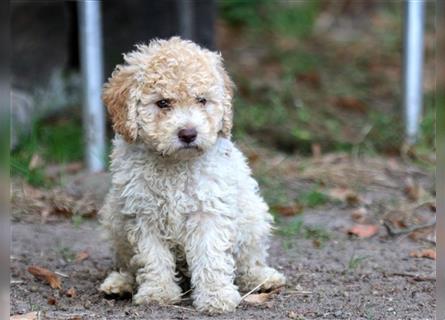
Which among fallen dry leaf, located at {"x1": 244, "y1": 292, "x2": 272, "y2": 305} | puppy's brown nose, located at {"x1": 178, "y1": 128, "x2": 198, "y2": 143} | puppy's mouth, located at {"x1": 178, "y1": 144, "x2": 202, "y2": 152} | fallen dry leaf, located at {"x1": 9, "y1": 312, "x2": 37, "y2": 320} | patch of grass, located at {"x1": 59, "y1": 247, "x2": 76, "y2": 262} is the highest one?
puppy's brown nose, located at {"x1": 178, "y1": 128, "x2": 198, "y2": 143}

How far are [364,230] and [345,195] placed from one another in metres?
0.82

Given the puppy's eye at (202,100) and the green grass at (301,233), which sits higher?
the puppy's eye at (202,100)

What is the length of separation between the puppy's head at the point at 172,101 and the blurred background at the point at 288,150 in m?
0.92

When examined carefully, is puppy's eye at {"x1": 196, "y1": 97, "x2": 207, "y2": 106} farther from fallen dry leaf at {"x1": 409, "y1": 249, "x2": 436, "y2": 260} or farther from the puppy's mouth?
fallen dry leaf at {"x1": 409, "y1": 249, "x2": 436, "y2": 260}

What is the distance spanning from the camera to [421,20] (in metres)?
9.62

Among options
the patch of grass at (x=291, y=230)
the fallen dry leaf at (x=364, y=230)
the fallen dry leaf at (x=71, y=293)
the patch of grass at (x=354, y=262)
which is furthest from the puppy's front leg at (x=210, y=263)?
the fallen dry leaf at (x=364, y=230)

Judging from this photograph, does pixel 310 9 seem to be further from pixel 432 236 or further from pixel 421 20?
pixel 432 236

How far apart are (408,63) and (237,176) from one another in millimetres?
4479

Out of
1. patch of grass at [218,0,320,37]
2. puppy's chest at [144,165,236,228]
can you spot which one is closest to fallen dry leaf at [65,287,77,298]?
puppy's chest at [144,165,236,228]

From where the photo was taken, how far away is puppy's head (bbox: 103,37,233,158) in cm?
525

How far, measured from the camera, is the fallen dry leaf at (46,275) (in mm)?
6013

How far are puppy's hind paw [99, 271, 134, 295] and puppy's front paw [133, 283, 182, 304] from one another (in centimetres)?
27

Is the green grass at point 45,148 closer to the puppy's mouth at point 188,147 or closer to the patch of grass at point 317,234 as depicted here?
the patch of grass at point 317,234

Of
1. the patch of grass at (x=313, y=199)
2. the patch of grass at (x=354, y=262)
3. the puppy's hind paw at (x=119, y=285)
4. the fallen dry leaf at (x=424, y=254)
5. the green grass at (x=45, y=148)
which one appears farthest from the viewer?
the green grass at (x=45, y=148)
